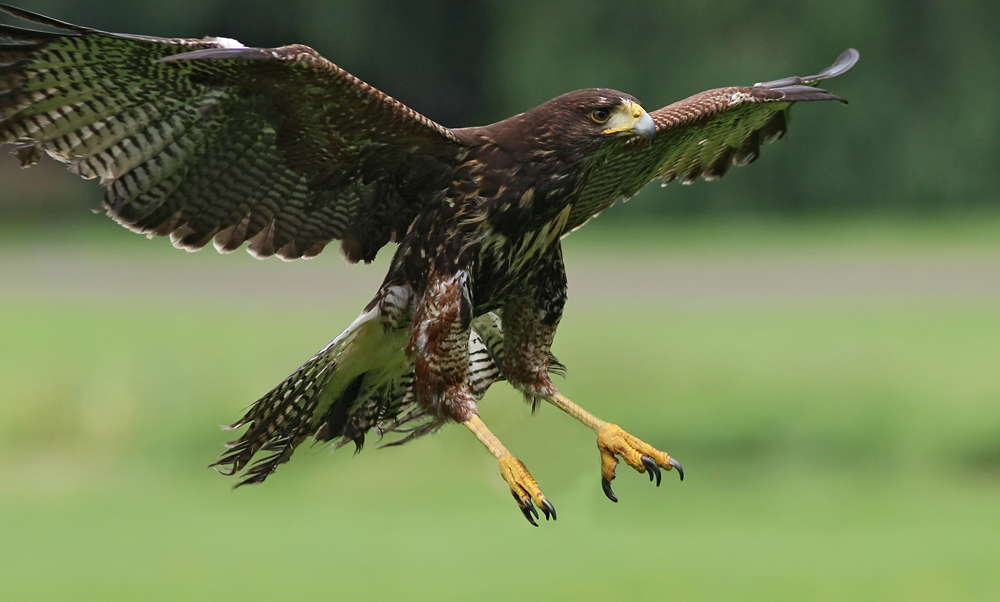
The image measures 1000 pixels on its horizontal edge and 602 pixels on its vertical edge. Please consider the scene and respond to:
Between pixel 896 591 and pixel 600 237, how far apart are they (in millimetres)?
15630

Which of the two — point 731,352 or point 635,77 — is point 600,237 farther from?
point 731,352

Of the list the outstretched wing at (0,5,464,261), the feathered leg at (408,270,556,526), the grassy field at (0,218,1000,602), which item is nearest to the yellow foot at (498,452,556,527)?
the feathered leg at (408,270,556,526)

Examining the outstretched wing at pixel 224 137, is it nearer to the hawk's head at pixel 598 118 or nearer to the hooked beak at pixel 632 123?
the hawk's head at pixel 598 118

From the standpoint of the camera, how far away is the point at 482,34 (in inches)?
1594

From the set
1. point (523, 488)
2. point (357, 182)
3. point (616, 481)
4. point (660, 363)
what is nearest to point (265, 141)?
point (357, 182)

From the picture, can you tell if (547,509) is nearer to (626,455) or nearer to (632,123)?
(626,455)

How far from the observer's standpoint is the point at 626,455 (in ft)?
21.7

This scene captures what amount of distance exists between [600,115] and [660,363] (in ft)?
54.2

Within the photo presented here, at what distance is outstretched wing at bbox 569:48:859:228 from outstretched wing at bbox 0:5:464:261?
0.96 metres

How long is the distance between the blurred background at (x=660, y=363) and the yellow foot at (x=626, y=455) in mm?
3740

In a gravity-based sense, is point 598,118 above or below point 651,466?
above

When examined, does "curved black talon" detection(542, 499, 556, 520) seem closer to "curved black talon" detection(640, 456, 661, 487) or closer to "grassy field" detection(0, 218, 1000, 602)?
"curved black talon" detection(640, 456, 661, 487)

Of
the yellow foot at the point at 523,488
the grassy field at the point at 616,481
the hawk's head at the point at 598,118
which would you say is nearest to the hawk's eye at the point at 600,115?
the hawk's head at the point at 598,118

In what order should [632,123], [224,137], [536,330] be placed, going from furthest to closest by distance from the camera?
[536,330] < [224,137] < [632,123]
